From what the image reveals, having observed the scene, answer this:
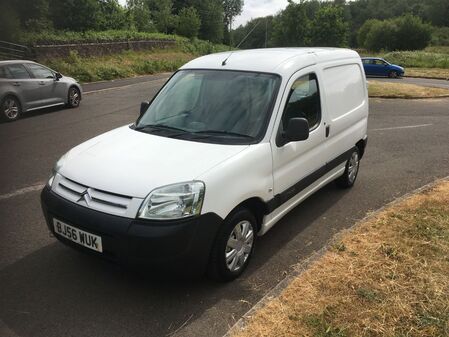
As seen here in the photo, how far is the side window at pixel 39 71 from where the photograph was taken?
1162 cm

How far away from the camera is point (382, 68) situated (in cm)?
2991

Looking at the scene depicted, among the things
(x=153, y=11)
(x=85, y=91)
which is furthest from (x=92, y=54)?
(x=153, y=11)

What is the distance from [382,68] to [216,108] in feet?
95.8

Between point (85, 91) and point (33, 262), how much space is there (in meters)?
15.3

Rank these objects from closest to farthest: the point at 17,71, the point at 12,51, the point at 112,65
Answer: the point at 17,71
the point at 12,51
the point at 112,65

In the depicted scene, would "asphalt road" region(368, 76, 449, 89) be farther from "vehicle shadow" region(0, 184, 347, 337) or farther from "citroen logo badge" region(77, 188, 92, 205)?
"citroen logo badge" region(77, 188, 92, 205)

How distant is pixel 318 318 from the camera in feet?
9.46

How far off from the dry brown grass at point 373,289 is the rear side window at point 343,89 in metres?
1.44

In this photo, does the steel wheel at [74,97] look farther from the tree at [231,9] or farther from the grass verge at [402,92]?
the tree at [231,9]

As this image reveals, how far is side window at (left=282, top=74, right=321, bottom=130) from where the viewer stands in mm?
4001

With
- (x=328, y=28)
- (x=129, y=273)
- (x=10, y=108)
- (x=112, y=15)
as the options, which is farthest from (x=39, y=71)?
(x=328, y=28)

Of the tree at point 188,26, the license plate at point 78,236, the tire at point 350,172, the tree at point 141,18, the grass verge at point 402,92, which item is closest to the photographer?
the license plate at point 78,236

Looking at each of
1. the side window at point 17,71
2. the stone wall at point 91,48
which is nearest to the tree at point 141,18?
the stone wall at point 91,48

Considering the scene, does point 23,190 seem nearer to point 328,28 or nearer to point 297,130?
point 297,130
